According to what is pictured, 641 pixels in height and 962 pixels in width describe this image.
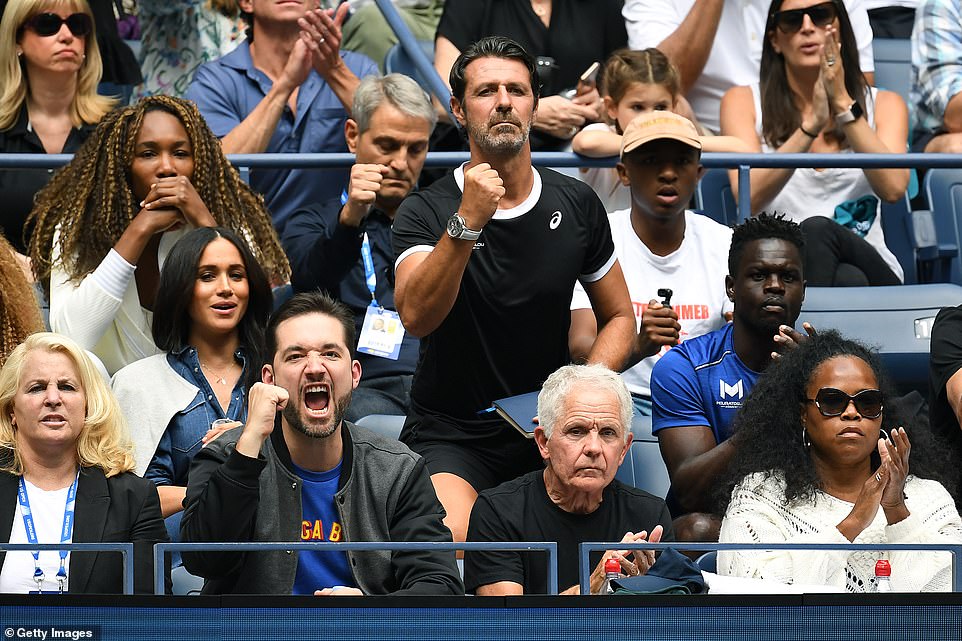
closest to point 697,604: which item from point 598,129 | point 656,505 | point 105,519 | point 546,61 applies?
point 656,505

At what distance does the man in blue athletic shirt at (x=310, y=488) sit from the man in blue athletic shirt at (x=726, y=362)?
35.7 inches

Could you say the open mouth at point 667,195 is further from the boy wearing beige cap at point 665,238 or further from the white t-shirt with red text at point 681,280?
the white t-shirt with red text at point 681,280

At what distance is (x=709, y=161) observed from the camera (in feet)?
20.0

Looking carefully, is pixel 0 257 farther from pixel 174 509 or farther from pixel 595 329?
pixel 595 329

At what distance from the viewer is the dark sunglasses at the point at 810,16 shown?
6.55 metres

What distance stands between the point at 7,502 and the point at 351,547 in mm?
1266

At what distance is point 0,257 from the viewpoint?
5285mm

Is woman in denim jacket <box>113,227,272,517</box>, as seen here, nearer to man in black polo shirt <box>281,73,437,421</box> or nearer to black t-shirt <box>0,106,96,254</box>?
man in black polo shirt <box>281,73,437,421</box>

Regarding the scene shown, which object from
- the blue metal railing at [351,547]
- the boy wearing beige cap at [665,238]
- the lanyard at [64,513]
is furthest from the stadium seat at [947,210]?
the lanyard at [64,513]

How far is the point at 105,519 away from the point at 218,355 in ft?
3.21

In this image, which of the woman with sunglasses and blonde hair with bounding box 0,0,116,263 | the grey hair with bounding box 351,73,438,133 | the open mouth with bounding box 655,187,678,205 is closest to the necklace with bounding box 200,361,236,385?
the grey hair with bounding box 351,73,438,133

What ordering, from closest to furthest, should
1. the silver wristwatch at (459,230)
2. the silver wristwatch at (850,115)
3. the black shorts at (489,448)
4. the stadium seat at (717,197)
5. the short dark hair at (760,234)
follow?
1. the silver wristwatch at (459,230)
2. the black shorts at (489,448)
3. the short dark hair at (760,234)
4. the silver wristwatch at (850,115)
5. the stadium seat at (717,197)

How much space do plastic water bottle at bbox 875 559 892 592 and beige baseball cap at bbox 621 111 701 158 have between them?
7.35ft

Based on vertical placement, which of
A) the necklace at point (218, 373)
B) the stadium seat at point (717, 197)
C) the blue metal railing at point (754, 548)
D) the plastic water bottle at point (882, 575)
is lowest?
the plastic water bottle at point (882, 575)
